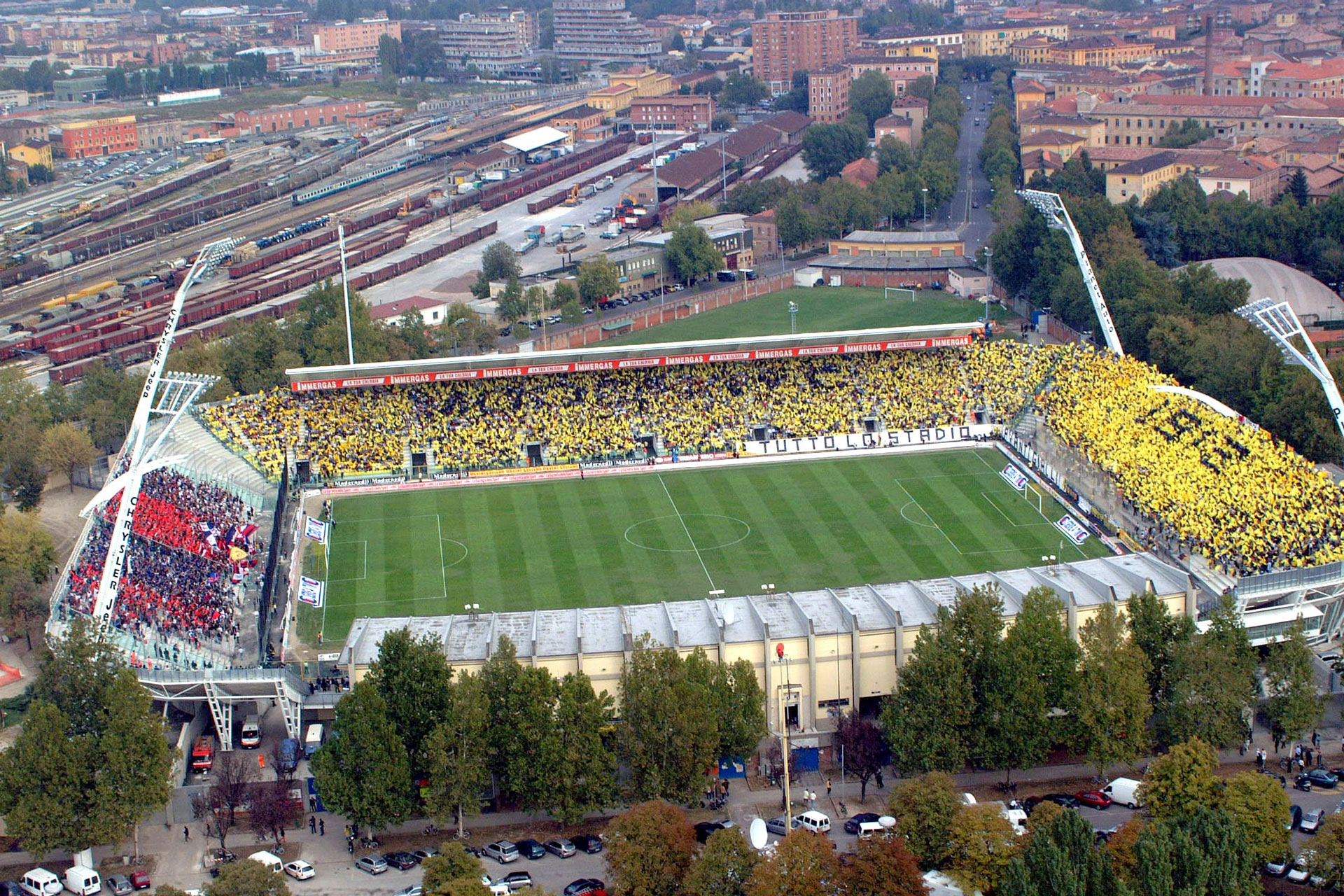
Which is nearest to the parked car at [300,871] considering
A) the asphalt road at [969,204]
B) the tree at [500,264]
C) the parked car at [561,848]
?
the parked car at [561,848]

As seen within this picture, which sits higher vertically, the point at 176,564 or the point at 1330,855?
the point at 176,564

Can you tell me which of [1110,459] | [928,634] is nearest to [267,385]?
[1110,459]

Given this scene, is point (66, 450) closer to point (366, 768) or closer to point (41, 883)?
point (41, 883)

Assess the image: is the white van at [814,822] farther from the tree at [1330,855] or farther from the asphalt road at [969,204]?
the asphalt road at [969,204]

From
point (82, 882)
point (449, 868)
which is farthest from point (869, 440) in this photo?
point (82, 882)

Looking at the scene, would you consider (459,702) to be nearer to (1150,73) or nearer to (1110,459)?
(1110,459)
